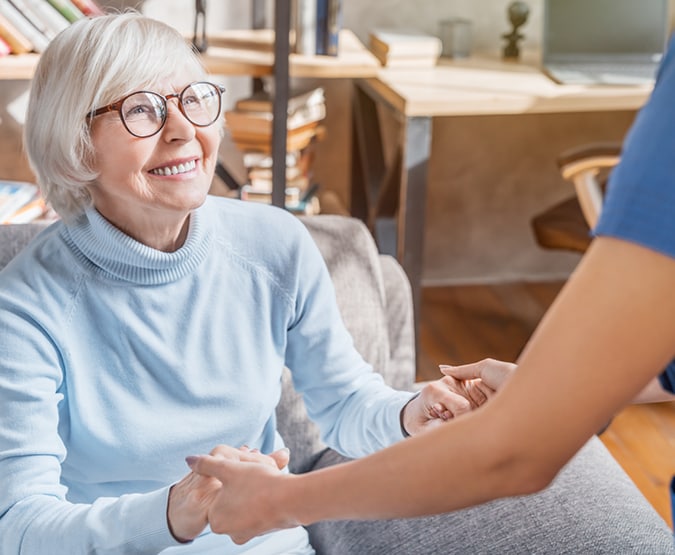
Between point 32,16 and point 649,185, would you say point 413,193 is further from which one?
point 649,185

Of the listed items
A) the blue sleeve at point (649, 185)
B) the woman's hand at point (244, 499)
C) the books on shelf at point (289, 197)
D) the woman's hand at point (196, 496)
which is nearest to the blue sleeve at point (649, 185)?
the blue sleeve at point (649, 185)

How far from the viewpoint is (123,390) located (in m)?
1.35

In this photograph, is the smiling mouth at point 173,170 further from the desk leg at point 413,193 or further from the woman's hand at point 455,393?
the desk leg at point 413,193

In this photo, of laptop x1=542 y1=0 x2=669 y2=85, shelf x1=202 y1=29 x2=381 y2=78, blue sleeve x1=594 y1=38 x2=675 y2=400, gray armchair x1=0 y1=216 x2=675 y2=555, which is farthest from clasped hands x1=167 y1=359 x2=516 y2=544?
laptop x1=542 y1=0 x2=669 y2=85

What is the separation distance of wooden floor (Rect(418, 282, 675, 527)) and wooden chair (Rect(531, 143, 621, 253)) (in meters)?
0.49

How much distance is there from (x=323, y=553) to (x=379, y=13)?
2.06 m

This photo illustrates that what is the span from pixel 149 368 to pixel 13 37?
1427 millimetres

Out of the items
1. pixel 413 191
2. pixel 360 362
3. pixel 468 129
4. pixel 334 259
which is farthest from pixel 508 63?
pixel 360 362

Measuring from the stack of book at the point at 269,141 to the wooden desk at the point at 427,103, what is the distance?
0.19 m

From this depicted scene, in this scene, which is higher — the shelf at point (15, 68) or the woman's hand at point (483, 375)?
the shelf at point (15, 68)

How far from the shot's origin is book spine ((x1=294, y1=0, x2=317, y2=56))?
2656 millimetres

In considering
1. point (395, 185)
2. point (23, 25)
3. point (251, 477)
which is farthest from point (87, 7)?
point (251, 477)

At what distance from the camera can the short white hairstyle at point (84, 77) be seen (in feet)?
4.24

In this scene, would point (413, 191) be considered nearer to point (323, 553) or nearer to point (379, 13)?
point (379, 13)
